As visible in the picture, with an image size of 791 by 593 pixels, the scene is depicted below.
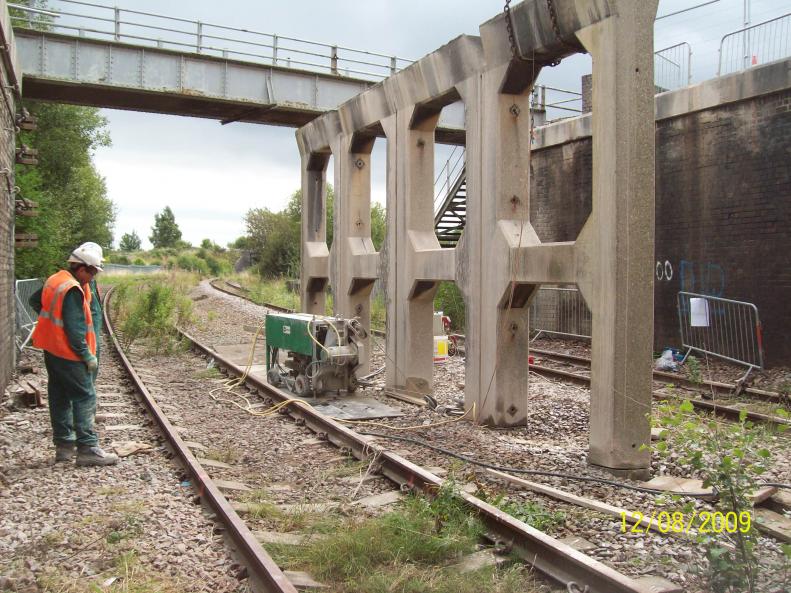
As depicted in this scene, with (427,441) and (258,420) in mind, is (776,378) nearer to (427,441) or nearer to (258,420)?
(427,441)

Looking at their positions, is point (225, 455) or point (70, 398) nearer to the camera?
point (70, 398)

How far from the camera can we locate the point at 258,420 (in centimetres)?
951

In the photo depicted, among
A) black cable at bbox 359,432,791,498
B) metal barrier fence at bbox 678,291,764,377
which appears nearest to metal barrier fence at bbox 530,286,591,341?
metal barrier fence at bbox 678,291,764,377

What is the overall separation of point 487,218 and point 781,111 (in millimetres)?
7296

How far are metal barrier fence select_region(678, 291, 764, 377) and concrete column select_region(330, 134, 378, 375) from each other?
244 inches

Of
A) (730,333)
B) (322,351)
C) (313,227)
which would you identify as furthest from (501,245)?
(313,227)

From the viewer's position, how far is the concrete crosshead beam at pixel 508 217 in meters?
7.00

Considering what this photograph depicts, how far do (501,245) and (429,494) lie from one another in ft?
13.8

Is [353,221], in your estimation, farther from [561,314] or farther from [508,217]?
[561,314]

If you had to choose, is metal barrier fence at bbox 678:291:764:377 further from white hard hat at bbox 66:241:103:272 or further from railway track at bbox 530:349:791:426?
white hard hat at bbox 66:241:103:272

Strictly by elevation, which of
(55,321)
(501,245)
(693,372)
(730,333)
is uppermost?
(501,245)

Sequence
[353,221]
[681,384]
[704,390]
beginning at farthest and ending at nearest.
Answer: [353,221], [681,384], [704,390]

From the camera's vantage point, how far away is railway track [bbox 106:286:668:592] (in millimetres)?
4133

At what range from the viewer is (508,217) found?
9.28 metres
